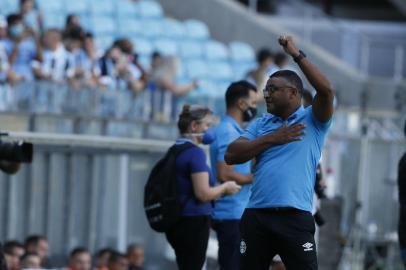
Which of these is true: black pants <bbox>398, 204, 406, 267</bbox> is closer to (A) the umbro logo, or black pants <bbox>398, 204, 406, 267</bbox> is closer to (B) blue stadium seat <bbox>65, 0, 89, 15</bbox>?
(A) the umbro logo

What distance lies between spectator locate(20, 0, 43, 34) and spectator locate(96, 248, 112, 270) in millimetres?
4729

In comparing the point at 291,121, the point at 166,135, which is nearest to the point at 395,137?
the point at 166,135

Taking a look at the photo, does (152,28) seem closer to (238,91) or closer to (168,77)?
(168,77)

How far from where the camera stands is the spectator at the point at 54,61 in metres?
15.4

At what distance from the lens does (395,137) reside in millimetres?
17969

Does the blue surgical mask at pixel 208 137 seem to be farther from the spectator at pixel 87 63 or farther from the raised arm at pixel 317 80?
the spectator at pixel 87 63

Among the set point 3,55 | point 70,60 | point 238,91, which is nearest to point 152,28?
point 70,60

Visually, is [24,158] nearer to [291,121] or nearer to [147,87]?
[291,121]

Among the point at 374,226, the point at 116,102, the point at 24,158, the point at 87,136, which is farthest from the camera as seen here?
the point at 374,226

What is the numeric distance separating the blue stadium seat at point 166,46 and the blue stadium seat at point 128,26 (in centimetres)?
38

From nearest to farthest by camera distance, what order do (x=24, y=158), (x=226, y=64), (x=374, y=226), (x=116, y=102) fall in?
(x=24, y=158)
(x=116, y=102)
(x=374, y=226)
(x=226, y=64)

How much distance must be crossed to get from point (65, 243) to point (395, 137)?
6.23m

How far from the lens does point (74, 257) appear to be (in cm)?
1272

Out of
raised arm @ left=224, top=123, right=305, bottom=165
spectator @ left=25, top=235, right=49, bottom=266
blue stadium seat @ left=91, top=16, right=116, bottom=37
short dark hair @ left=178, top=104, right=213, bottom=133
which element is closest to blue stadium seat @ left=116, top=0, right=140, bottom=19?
blue stadium seat @ left=91, top=16, right=116, bottom=37
